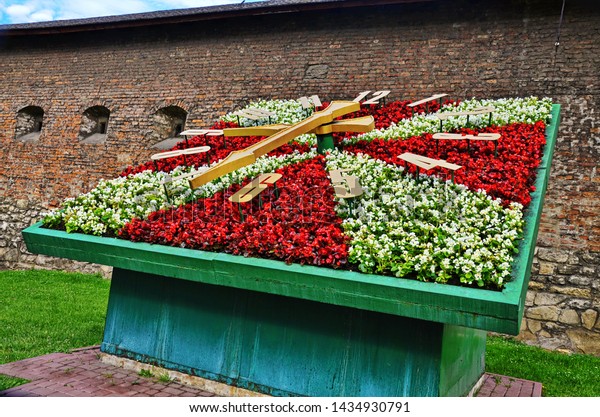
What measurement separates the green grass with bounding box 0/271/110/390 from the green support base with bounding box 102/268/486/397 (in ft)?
3.74

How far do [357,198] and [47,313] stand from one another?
5219mm

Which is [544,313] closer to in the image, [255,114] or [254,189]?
[255,114]

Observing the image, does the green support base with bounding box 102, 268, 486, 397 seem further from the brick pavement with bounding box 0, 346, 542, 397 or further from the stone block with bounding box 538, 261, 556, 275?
the stone block with bounding box 538, 261, 556, 275

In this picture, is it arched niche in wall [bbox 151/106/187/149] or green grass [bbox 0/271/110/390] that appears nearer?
green grass [bbox 0/271/110/390]

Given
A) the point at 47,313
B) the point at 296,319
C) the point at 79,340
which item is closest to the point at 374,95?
the point at 296,319

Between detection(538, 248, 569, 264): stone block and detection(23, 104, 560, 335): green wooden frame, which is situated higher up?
detection(23, 104, 560, 335): green wooden frame

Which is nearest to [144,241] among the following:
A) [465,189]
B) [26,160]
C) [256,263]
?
[256,263]

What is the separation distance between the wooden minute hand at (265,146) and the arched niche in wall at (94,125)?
7142mm

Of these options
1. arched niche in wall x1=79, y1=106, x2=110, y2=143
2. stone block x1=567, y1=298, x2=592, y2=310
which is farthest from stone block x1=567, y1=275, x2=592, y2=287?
arched niche in wall x1=79, y1=106, x2=110, y2=143

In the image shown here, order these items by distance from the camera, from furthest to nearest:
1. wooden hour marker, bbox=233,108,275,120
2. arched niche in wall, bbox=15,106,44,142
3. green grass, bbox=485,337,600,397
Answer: arched niche in wall, bbox=15,106,44,142
wooden hour marker, bbox=233,108,275,120
green grass, bbox=485,337,600,397

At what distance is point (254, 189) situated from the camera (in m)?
4.63

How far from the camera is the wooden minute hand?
4.56 meters

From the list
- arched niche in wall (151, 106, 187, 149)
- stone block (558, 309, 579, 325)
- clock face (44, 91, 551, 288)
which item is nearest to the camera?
clock face (44, 91, 551, 288)

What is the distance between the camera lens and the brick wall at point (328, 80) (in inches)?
297
